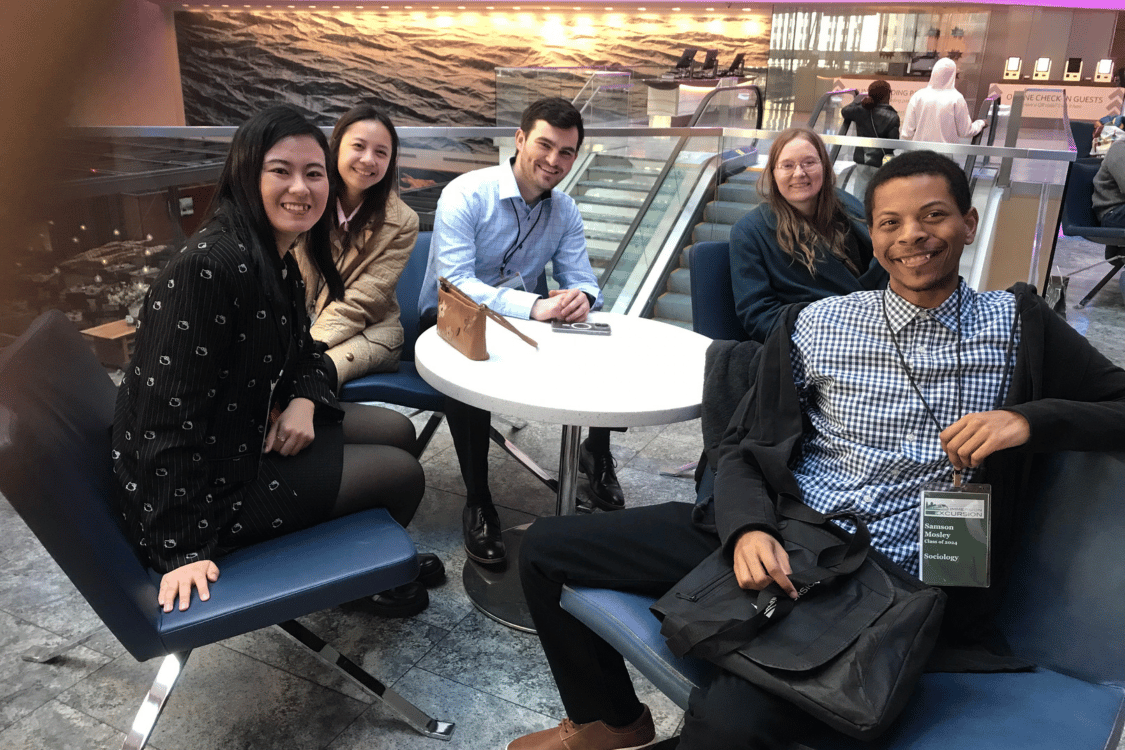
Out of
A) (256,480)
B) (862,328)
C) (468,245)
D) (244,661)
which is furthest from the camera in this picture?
(468,245)

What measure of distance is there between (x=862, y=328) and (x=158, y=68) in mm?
1567

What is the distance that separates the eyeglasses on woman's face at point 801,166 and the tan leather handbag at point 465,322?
1.02 m

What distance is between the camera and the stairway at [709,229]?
5004mm

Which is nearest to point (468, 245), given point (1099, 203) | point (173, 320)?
point (173, 320)

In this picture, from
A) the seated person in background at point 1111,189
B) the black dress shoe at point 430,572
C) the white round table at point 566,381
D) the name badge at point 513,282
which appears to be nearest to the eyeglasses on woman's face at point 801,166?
the white round table at point 566,381

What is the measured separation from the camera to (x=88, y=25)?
127 millimetres

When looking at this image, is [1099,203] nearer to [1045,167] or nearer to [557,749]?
[1045,167]

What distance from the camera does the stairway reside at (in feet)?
16.4

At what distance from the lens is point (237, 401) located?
1.66 m

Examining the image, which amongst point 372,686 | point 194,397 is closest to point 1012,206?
point 372,686

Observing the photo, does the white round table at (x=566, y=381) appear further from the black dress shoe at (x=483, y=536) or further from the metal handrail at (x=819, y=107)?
the metal handrail at (x=819, y=107)

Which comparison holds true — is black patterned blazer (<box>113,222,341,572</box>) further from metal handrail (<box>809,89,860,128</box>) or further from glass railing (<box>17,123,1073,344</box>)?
metal handrail (<box>809,89,860,128</box>)

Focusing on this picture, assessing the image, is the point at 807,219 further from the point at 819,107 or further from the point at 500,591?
the point at 819,107

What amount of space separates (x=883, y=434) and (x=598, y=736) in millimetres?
789
